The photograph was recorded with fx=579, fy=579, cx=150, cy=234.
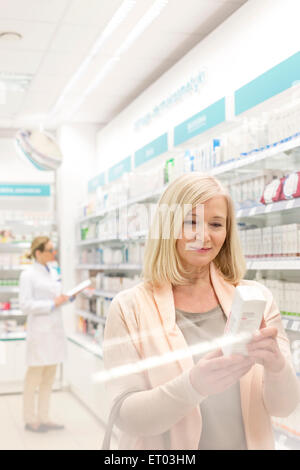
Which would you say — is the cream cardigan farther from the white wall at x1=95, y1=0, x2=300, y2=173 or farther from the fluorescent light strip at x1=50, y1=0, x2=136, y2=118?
the fluorescent light strip at x1=50, y1=0, x2=136, y2=118

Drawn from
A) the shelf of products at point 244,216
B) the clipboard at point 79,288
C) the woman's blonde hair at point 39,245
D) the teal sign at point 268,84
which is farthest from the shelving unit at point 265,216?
the woman's blonde hair at point 39,245

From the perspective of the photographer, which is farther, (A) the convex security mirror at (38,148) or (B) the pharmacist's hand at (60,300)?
(B) the pharmacist's hand at (60,300)

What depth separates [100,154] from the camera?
4.73 meters

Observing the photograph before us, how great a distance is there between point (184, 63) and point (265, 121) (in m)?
1.48

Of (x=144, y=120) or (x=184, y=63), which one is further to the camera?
(x=144, y=120)

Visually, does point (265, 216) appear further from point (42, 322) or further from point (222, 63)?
point (42, 322)

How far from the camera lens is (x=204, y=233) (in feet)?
4.12

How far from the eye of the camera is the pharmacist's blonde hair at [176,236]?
4.09 feet

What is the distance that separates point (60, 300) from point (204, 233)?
288cm

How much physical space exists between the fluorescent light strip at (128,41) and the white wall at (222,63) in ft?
1.15

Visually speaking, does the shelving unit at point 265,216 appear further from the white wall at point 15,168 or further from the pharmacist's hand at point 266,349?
the pharmacist's hand at point 266,349
